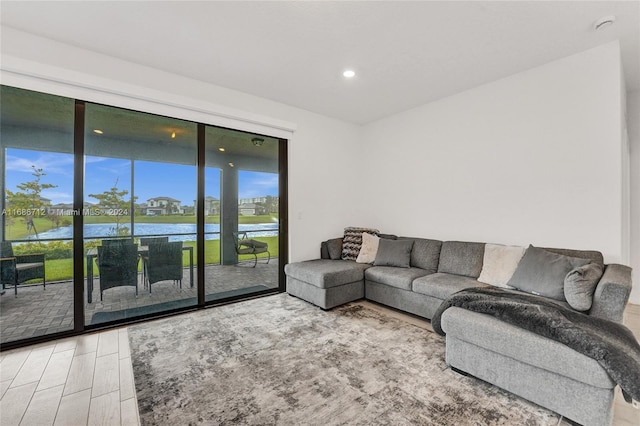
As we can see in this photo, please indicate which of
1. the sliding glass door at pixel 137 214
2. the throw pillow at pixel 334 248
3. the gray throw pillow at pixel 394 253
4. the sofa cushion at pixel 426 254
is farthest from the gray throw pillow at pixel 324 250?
the sliding glass door at pixel 137 214

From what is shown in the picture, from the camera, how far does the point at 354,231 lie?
15.1ft

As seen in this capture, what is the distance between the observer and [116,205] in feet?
10.0

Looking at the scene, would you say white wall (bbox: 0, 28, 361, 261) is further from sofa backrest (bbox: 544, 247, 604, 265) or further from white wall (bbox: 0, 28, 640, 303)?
sofa backrest (bbox: 544, 247, 604, 265)

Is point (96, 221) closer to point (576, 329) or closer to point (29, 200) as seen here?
point (29, 200)

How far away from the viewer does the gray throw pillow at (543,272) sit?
2.45 metres

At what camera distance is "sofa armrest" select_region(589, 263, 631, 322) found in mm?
2020

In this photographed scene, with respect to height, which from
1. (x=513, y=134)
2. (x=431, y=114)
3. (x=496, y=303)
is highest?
(x=431, y=114)

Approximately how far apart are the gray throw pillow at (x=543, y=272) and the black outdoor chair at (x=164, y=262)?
378 cm

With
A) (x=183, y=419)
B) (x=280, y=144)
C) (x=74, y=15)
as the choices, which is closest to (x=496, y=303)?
(x=183, y=419)

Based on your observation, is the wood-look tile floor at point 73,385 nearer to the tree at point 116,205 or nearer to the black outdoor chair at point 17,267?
the black outdoor chair at point 17,267

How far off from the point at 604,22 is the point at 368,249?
3.32 m

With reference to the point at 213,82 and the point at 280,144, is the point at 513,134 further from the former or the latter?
the point at 213,82

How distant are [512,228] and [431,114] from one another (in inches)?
77.0

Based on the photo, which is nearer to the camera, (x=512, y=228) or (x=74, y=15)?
(x=74, y=15)
